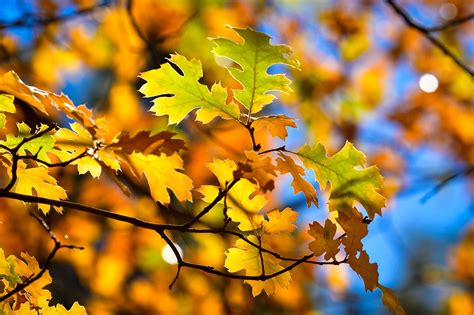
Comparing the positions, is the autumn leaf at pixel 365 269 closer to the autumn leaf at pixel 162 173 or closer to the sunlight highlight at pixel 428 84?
the autumn leaf at pixel 162 173

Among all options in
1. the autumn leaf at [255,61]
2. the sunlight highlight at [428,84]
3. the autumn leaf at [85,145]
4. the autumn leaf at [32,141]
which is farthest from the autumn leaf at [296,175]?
the sunlight highlight at [428,84]

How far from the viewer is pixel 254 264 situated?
1.24 meters

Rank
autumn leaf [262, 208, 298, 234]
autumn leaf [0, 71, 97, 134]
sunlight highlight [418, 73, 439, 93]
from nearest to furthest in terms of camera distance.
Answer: autumn leaf [0, 71, 97, 134] → autumn leaf [262, 208, 298, 234] → sunlight highlight [418, 73, 439, 93]

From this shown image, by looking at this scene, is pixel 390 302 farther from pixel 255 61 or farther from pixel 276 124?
pixel 255 61

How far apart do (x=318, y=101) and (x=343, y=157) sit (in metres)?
→ 4.12

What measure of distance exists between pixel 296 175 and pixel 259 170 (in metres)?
0.15

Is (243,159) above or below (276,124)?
below

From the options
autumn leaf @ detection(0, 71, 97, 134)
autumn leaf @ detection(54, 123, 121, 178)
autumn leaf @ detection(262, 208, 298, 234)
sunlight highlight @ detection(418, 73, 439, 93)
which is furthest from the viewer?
sunlight highlight @ detection(418, 73, 439, 93)

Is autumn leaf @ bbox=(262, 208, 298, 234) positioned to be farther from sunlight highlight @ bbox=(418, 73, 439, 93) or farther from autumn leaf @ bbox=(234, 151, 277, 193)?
sunlight highlight @ bbox=(418, 73, 439, 93)

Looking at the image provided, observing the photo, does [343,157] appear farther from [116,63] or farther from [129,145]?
[116,63]

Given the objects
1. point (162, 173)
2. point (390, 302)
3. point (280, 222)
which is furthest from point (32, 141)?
point (390, 302)

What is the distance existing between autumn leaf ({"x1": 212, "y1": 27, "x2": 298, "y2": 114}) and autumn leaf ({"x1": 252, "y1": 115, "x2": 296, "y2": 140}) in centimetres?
3

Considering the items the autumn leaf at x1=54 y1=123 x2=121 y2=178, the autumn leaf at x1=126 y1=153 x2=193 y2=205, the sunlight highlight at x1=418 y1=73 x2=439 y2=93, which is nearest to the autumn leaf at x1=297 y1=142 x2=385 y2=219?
the autumn leaf at x1=126 y1=153 x2=193 y2=205

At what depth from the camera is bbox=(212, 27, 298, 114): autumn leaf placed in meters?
1.14
